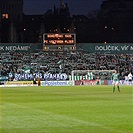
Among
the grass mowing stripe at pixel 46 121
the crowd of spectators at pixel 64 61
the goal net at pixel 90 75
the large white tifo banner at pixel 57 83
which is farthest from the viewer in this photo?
the crowd of spectators at pixel 64 61

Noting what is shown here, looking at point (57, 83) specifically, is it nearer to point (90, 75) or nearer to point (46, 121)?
point (90, 75)

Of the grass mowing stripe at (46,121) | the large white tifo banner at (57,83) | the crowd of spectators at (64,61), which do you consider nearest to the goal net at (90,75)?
the large white tifo banner at (57,83)

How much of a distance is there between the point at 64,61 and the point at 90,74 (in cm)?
1222

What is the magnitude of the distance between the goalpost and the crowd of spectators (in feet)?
23.0

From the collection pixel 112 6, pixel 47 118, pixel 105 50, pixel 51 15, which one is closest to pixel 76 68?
pixel 105 50

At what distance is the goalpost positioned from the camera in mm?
64206

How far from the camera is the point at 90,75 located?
6462 centimetres

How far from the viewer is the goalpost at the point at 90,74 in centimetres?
6421

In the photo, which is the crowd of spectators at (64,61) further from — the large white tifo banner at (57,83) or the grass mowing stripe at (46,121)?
the grass mowing stripe at (46,121)

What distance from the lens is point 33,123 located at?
14.6m

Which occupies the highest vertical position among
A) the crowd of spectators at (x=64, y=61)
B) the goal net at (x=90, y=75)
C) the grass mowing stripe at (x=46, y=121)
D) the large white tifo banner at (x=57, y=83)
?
the crowd of spectators at (x=64, y=61)

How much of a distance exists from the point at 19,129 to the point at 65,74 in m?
54.0

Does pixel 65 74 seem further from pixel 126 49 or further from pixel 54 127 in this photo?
pixel 54 127

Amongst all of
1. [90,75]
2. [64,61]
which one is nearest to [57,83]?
[90,75]
